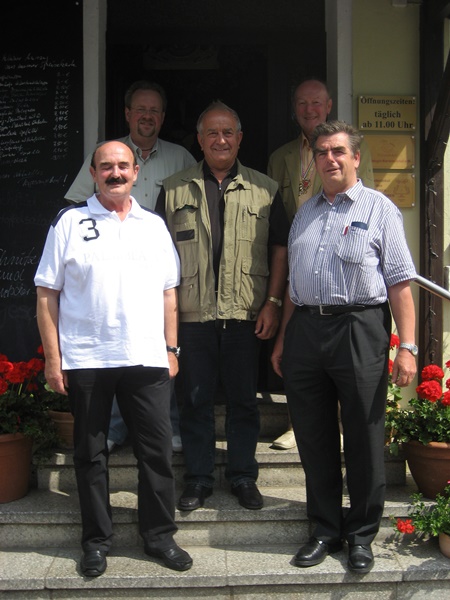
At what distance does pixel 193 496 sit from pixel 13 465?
0.95 m

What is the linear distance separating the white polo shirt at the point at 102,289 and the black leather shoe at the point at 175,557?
2.82 feet

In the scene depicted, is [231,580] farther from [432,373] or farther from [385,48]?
[385,48]

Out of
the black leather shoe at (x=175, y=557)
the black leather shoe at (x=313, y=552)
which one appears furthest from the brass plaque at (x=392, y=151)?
the black leather shoe at (x=175, y=557)

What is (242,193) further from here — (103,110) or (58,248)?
(103,110)

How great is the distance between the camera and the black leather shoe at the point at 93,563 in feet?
11.5

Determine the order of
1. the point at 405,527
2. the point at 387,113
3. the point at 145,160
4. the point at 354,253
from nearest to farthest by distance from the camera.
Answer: the point at 354,253, the point at 405,527, the point at 145,160, the point at 387,113

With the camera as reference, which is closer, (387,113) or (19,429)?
(19,429)

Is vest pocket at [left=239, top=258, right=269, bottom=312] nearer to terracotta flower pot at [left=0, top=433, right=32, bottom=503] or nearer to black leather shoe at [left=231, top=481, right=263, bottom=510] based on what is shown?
black leather shoe at [left=231, top=481, right=263, bottom=510]

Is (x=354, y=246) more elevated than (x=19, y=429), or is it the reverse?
(x=354, y=246)

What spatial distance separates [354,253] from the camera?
136 inches

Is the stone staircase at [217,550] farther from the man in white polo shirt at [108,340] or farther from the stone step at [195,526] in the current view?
the man in white polo shirt at [108,340]

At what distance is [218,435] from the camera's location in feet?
15.2

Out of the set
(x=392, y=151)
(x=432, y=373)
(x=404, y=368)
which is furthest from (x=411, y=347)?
(x=392, y=151)

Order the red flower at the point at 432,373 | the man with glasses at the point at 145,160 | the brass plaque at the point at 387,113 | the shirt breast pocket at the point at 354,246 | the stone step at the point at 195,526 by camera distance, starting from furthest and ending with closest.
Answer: the brass plaque at the point at 387,113, the man with glasses at the point at 145,160, the red flower at the point at 432,373, the stone step at the point at 195,526, the shirt breast pocket at the point at 354,246
